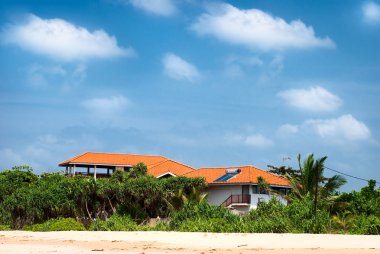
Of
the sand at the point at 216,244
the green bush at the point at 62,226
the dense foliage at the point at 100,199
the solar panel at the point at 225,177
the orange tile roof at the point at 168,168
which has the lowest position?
the sand at the point at 216,244

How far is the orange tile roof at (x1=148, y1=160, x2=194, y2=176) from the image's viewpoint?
52.1m

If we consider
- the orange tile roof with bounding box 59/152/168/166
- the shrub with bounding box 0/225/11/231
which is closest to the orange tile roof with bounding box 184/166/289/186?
the orange tile roof with bounding box 59/152/168/166

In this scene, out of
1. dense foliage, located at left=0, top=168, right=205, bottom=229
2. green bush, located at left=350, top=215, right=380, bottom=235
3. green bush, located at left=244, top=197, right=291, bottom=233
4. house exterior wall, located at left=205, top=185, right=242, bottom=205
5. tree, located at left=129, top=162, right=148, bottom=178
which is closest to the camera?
green bush, located at left=350, top=215, right=380, bottom=235

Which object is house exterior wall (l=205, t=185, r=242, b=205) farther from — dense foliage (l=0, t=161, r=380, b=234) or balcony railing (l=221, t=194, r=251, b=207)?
dense foliage (l=0, t=161, r=380, b=234)

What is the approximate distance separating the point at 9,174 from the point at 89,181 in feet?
38.2

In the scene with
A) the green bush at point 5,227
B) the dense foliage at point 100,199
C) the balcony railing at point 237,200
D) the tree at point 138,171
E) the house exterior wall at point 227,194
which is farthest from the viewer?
the house exterior wall at point 227,194

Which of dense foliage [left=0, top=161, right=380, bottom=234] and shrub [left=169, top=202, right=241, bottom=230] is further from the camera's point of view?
dense foliage [left=0, top=161, right=380, bottom=234]

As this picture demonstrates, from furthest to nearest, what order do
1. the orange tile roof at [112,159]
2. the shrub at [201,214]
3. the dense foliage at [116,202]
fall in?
the orange tile roof at [112,159], the dense foliage at [116,202], the shrub at [201,214]

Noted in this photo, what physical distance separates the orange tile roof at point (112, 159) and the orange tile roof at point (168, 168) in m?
3.07

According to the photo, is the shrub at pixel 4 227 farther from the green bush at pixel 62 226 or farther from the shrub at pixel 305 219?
the shrub at pixel 305 219

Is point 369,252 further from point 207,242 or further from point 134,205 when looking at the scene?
point 134,205

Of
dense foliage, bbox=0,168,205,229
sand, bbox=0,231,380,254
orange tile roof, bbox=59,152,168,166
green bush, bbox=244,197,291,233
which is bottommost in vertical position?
sand, bbox=0,231,380,254

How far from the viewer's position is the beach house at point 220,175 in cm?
4538

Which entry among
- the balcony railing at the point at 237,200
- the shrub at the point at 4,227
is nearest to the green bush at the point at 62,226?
the shrub at the point at 4,227
